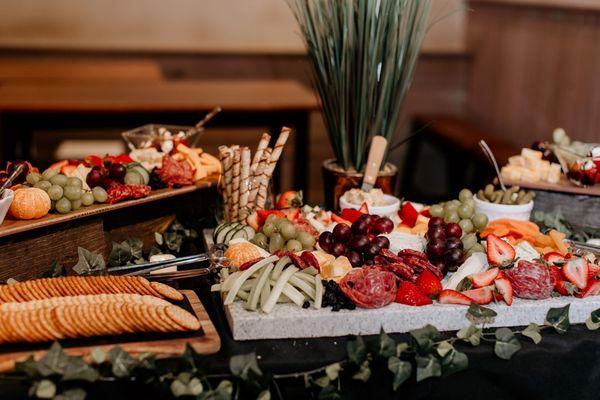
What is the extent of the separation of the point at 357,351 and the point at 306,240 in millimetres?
426

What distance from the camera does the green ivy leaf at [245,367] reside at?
51.6 inches

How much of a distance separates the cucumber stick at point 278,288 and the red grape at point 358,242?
186 millimetres

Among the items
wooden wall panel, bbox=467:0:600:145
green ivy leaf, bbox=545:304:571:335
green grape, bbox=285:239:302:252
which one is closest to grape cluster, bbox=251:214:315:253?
green grape, bbox=285:239:302:252

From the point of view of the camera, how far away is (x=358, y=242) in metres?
1.66

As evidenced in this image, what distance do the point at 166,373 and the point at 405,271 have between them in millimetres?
542

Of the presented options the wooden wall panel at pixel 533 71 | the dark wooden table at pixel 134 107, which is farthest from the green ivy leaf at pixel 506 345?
the wooden wall panel at pixel 533 71

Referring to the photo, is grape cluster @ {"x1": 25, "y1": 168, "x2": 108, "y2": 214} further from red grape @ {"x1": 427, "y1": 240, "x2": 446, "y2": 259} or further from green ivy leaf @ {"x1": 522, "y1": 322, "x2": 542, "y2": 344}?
green ivy leaf @ {"x1": 522, "y1": 322, "x2": 542, "y2": 344}

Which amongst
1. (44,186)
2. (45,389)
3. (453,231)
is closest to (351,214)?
(453,231)

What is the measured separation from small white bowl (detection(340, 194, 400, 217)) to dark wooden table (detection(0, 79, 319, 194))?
1.93 meters

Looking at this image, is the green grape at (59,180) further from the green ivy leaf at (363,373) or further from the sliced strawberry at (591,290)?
the sliced strawberry at (591,290)

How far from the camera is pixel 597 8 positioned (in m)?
3.91

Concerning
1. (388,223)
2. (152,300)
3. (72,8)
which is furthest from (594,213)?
(72,8)

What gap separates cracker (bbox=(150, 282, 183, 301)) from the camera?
1.52 metres

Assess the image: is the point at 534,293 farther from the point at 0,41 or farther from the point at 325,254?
the point at 0,41
